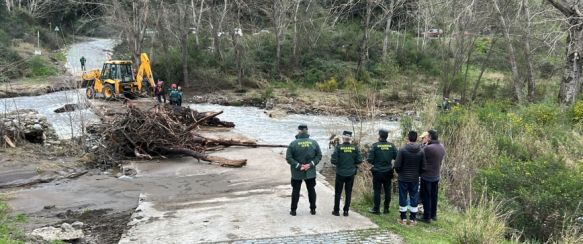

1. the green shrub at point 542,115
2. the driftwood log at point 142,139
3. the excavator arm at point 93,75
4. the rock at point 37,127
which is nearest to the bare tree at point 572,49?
the green shrub at point 542,115

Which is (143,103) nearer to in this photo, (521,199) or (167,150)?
(167,150)

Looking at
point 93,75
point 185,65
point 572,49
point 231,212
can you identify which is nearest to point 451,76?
point 572,49

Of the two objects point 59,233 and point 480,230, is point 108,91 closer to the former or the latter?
point 59,233

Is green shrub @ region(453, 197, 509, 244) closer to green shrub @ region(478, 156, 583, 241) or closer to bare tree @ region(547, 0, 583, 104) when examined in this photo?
green shrub @ region(478, 156, 583, 241)

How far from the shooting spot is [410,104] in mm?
31734

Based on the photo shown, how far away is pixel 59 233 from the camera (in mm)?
9180

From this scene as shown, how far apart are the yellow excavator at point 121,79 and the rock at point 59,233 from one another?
19.9 meters

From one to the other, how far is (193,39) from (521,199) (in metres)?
35.3

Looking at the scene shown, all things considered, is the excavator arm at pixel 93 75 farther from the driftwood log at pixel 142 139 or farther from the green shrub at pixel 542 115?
the green shrub at pixel 542 115

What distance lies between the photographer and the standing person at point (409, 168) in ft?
31.6

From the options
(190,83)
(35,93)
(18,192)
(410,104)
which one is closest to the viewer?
(18,192)

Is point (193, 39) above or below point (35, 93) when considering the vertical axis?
above

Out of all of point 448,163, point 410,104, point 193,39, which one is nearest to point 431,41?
point 410,104

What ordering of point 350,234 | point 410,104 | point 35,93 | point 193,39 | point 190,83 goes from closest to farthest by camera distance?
point 350,234
point 410,104
point 35,93
point 190,83
point 193,39
